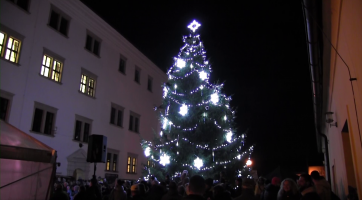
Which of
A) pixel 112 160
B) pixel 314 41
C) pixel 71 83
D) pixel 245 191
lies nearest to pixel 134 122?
pixel 112 160

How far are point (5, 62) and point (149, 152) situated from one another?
9.90 m

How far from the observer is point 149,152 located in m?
18.8

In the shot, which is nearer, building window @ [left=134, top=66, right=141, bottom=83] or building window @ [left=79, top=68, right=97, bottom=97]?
building window @ [left=79, top=68, right=97, bottom=97]

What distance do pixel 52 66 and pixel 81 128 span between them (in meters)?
5.04

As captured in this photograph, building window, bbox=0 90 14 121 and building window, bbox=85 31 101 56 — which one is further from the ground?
building window, bbox=85 31 101 56

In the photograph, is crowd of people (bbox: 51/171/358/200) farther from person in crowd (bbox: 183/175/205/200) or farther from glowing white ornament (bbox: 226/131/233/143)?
glowing white ornament (bbox: 226/131/233/143)

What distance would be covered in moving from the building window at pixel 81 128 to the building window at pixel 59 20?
6341 mm

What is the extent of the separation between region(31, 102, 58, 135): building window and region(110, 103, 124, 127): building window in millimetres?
6662

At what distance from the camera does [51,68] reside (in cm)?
1936

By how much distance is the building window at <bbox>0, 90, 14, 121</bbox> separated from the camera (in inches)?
632

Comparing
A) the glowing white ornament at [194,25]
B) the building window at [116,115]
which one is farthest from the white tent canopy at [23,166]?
the building window at [116,115]

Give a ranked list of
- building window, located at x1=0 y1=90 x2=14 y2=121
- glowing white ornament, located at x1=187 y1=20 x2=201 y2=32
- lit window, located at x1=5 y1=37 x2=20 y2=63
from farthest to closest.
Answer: glowing white ornament, located at x1=187 y1=20 x2=201 y2=32, lit window, located at x1=5 y1=37 x2=20 y2=63, building window, located at x1=0 y1=90 x2=14 y2=121

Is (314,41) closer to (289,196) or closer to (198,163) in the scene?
(289,196)

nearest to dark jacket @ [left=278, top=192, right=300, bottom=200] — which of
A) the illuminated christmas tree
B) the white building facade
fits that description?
the illuminated christmas tree
